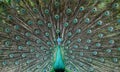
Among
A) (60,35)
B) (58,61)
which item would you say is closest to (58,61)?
(58,61)

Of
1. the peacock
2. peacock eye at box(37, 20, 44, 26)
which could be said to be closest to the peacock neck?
the peacock

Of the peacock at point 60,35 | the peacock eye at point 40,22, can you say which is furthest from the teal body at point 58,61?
the peacock eye at point 40,22

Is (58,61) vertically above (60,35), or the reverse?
(60,35)

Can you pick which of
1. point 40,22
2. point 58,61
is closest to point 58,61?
point 58,61

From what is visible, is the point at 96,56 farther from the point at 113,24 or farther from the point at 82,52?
the point at 113,24

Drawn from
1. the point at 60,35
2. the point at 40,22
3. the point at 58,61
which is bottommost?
the point at 58,61

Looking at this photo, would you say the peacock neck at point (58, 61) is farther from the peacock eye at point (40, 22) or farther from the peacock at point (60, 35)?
the peacock eye at point (40, 22)

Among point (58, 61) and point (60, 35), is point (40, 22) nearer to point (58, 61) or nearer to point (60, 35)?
point (60, 35)

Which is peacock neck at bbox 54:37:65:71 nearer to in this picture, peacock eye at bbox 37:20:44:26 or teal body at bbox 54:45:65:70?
teal body at bbox 54:45:65:70
